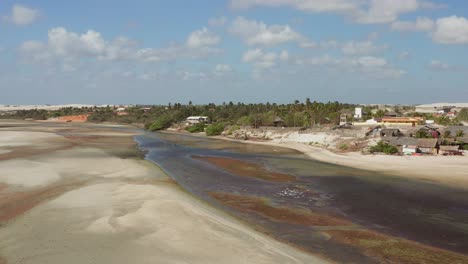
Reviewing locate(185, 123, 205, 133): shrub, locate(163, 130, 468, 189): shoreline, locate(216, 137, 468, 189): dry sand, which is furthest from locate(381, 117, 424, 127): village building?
locate(185, 123, 205, 133): shrub

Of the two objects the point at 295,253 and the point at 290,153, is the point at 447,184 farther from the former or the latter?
the point at 290,153

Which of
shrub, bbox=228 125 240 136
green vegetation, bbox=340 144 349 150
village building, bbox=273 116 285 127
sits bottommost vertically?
green vegetation, bbox=340 144 349 150

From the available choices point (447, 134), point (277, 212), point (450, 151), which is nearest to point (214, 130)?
point (447, 134)

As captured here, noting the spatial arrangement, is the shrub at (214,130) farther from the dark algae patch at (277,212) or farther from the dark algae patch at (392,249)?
the dark algae patch at (392,249)

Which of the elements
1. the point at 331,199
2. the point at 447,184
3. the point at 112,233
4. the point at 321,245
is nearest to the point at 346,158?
the point at 447,184

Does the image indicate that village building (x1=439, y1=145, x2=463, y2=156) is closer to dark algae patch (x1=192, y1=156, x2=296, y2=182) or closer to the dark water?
the dark water

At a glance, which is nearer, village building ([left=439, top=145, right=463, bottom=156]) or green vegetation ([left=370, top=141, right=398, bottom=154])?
village building ([left=439, top=145, right=463, bottom=156])
